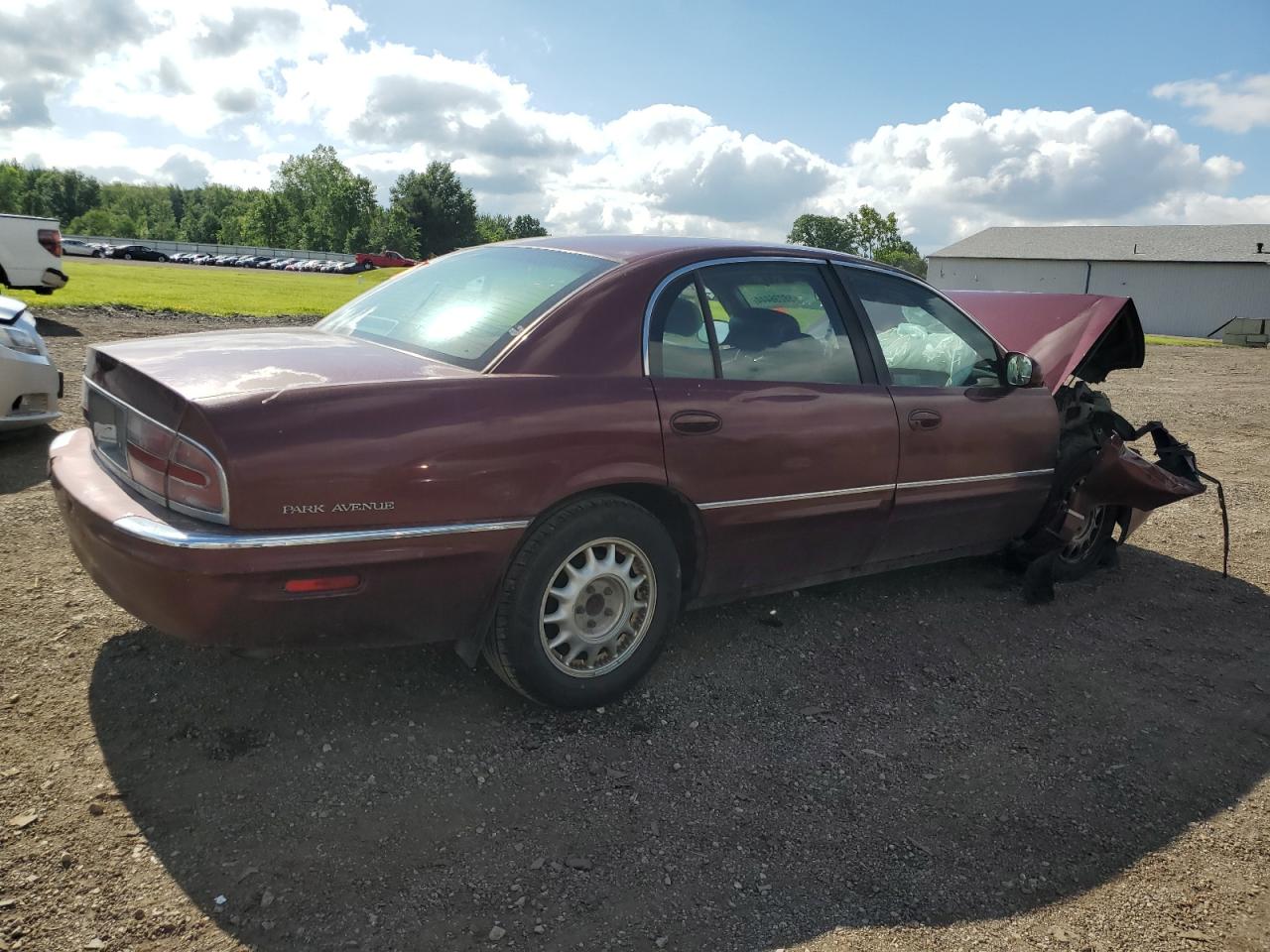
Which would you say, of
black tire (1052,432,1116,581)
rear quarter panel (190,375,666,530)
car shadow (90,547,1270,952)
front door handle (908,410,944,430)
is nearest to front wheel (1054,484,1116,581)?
A: black tire (1052,432,1116,581)

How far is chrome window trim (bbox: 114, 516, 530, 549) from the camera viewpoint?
8.46ft

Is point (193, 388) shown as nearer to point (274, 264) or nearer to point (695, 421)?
point (695, 421)

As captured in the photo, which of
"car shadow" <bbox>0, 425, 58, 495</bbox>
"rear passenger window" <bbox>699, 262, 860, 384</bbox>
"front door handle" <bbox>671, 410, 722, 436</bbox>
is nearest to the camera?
"front door handle" <bbox>671, 410, 722, 436</bbox>

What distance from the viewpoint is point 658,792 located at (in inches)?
116

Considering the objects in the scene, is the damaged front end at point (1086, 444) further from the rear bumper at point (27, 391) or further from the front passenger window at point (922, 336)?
the rear bumper at point (27, 391)

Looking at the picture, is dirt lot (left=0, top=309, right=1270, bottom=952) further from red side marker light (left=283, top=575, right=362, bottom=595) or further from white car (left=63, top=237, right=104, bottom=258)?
white car (left=63, top=237, right=104, bottom=258)

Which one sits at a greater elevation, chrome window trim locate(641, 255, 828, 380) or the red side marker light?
chrome window trim locate(641, 255, 828, 380)

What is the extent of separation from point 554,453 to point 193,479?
1.07 metres

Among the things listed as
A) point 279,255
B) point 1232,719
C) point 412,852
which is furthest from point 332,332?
point 279,255

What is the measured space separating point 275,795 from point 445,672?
0.88m

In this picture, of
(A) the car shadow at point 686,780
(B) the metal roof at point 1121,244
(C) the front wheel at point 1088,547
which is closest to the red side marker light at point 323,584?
(A) the car shadow at point 686,780

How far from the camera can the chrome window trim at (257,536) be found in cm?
258

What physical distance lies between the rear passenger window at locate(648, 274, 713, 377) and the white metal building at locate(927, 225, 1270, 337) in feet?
152

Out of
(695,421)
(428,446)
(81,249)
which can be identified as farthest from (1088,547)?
(81,249)
